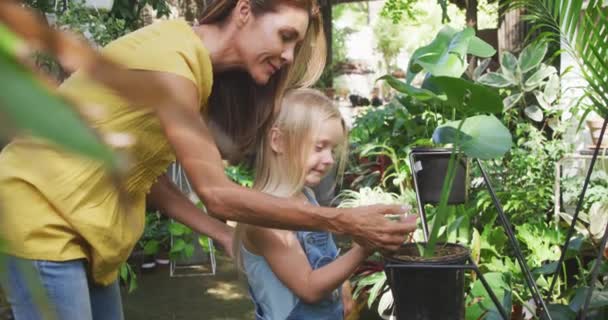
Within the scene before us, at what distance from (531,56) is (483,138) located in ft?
8.59

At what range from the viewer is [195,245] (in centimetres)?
500

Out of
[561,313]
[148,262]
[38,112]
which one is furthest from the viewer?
[148,262]

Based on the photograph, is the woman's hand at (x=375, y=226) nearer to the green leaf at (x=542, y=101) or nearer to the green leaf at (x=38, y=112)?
the green leaf at (x=38, y=112)

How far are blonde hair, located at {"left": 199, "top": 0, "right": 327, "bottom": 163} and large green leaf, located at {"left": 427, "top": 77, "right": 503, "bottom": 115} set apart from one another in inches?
17.6

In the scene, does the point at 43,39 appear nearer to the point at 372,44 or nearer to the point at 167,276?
the point at 167,276

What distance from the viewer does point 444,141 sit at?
1537 mm

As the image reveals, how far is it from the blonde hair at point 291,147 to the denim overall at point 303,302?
98 millimetres

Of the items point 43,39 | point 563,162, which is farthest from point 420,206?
point 563,162

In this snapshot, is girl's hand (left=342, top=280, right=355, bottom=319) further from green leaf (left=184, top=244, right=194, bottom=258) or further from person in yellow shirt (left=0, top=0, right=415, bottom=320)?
green leaf (left=184, top=244, right=194, bottom=258)

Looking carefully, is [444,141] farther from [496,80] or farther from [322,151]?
[496,80]

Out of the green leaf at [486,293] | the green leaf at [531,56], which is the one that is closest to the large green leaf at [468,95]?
the green leaf at [486,293]

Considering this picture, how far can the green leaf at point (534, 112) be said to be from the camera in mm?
4117

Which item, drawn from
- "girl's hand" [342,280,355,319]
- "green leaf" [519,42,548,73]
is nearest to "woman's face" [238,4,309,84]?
"girl's hand" [342,280,355,319]

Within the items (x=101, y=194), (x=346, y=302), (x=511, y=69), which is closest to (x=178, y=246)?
(x=511, y=69)
